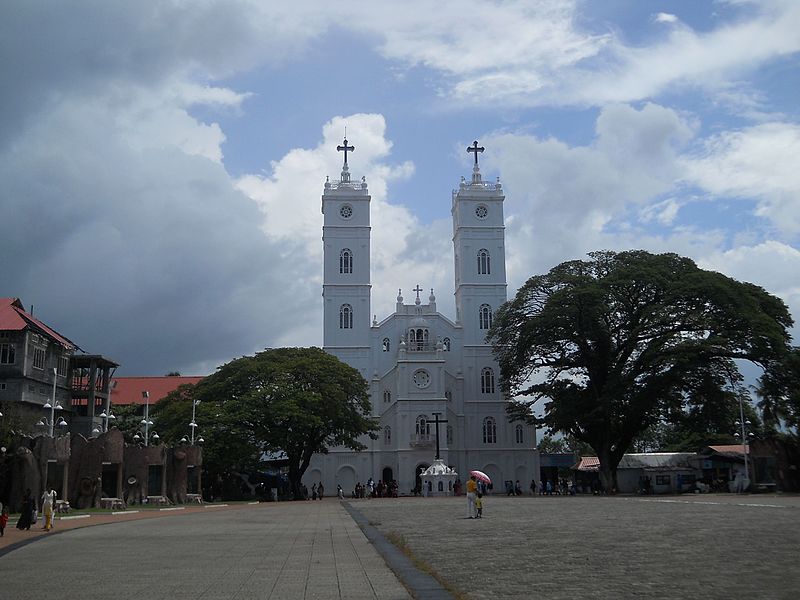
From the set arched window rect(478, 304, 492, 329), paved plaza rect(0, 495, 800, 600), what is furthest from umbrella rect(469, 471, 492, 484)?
arched window rect(478, 304, 492, 329)

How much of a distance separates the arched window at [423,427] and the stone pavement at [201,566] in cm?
4505

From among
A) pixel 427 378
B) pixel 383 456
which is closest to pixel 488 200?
pixel 427 378

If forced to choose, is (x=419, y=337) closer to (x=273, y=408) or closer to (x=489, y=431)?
(x=489, y=431)

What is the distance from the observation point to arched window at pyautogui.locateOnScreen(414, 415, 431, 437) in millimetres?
64938

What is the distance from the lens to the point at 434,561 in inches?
489

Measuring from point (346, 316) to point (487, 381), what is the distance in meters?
13.2

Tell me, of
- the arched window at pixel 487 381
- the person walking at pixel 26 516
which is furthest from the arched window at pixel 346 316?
the person walking at pixel 26 516

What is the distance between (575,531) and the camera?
1747 centimetres

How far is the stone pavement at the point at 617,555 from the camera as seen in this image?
941 cm

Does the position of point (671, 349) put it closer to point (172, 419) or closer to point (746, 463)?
point (746, 463)

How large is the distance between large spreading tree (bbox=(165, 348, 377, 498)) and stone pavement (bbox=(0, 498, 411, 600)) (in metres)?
25.7

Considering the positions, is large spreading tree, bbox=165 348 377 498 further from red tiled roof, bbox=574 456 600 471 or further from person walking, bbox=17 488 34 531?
person walking, bbox=17 488 34 531

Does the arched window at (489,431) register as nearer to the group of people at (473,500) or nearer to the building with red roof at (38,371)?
the building with red roof at (38,371)

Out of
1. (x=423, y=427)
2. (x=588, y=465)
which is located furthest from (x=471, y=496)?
(x=423, y=427)
